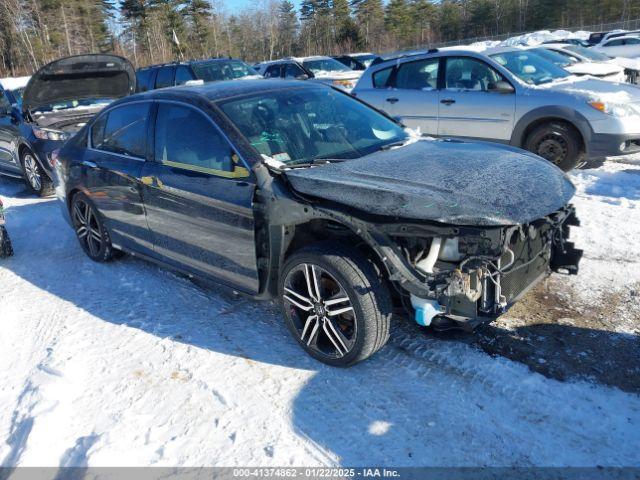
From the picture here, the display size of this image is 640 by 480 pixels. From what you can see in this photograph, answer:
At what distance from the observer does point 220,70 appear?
13.5 meters

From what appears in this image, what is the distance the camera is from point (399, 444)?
109 inches

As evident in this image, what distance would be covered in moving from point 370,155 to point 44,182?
22.1 feet

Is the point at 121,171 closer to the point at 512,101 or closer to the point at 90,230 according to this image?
the point at 90,230

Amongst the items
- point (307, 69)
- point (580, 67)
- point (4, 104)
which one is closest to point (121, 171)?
point (4, 104)

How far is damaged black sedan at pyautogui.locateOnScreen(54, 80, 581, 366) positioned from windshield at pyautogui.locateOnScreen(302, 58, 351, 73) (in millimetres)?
14107

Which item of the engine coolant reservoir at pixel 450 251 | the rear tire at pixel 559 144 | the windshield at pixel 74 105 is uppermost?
the windshield at pixel 74 105

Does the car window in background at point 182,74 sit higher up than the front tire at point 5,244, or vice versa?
the car window in background at point 182,74

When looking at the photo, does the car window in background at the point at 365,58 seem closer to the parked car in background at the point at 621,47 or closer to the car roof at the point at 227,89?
the parked car in background at the point at 621,47

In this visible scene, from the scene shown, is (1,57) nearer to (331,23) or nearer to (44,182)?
(331,23)

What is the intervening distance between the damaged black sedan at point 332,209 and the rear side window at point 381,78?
181 inches

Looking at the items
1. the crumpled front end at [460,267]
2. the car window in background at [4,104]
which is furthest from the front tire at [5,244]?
the crumpled front end at [460,267]

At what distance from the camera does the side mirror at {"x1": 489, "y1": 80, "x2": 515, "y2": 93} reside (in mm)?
7523

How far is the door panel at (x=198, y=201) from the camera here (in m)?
3.67

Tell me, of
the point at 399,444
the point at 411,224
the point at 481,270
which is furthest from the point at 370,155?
the point at 399,444
